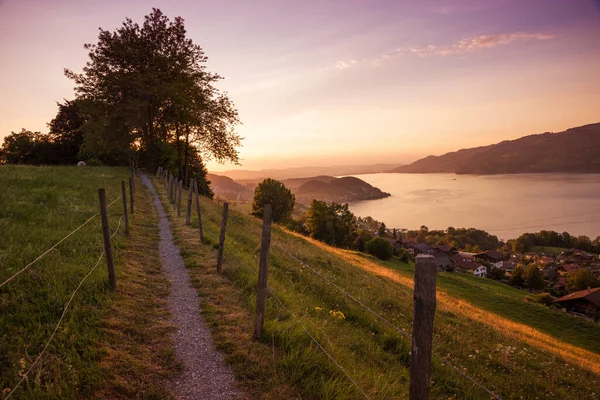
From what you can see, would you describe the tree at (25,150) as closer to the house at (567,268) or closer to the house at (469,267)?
the house at (469,267)

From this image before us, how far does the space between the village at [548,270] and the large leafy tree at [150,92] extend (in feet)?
177

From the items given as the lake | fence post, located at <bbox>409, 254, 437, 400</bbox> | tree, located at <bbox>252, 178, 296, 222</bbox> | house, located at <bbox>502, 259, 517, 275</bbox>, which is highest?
fence post, located at <bbox>409, 254, 437, 400</bbox>

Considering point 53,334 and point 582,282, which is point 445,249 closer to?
point 582,282

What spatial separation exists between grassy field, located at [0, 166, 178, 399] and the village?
57608mm

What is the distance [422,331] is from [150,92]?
35.2 metres

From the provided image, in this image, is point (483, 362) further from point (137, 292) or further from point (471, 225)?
point (471, 225)

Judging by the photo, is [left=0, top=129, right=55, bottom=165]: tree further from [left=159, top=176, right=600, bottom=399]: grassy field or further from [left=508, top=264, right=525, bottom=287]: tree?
[left=508, top=264, right=525, bottom=287]: tree

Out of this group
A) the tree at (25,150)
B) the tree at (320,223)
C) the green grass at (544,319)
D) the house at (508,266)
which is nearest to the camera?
the green grass at (544,319)

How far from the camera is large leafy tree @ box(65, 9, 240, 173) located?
31.7 metres

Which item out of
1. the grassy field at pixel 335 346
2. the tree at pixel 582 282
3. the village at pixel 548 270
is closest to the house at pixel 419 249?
the village at pixel 548 270

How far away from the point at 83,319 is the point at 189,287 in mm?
2850

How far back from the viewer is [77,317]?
5000mm

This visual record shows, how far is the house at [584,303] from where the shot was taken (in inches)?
1758

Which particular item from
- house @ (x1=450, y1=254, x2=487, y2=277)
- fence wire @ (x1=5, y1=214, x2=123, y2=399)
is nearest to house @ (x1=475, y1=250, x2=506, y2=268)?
house @ (x1=450, y1=254, x2=487, y2=277)
